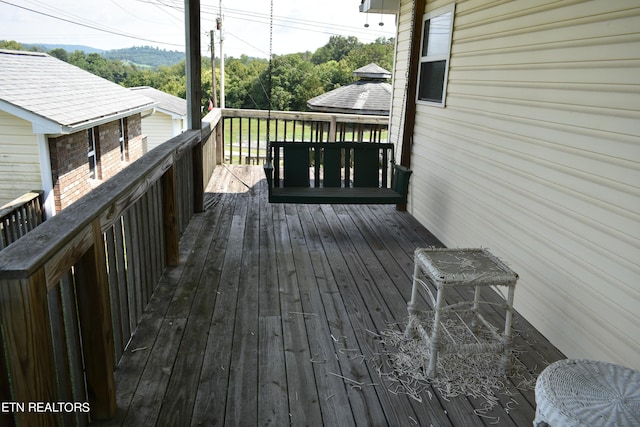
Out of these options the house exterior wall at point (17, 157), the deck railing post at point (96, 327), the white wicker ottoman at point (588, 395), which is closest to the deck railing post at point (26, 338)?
the deck railing post at point (96, 327)

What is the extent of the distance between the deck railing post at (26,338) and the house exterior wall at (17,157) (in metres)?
5.71

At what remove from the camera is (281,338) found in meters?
2.61

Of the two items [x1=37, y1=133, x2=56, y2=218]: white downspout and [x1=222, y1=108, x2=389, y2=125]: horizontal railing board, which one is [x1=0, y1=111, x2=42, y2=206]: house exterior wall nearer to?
[x1=37, y1=133, x2=56, y2=218]: white downspout

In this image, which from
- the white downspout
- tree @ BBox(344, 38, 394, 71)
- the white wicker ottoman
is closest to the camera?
the white wicker ottoman

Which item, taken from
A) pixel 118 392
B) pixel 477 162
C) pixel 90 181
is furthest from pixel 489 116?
pixel 90 181

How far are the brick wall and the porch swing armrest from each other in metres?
3.46

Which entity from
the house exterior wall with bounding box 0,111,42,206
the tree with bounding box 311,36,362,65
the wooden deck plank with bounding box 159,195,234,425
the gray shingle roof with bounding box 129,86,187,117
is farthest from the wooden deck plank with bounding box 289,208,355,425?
the tree with bounding box 311,36,362,65

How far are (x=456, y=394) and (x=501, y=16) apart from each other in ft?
8.74

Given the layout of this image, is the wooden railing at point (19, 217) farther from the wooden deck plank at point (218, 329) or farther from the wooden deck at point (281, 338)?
the wooden deck plank at point (218, 329)

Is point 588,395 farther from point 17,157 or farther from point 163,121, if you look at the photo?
point 163,121

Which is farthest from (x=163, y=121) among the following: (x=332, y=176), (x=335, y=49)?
(x=335, y=49)

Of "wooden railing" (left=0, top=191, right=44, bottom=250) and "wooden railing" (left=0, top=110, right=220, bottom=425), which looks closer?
"wooden railing" (left=0, top=110, right=220, bottom=425)

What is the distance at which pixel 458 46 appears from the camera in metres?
4.15

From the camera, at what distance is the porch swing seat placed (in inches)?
172
